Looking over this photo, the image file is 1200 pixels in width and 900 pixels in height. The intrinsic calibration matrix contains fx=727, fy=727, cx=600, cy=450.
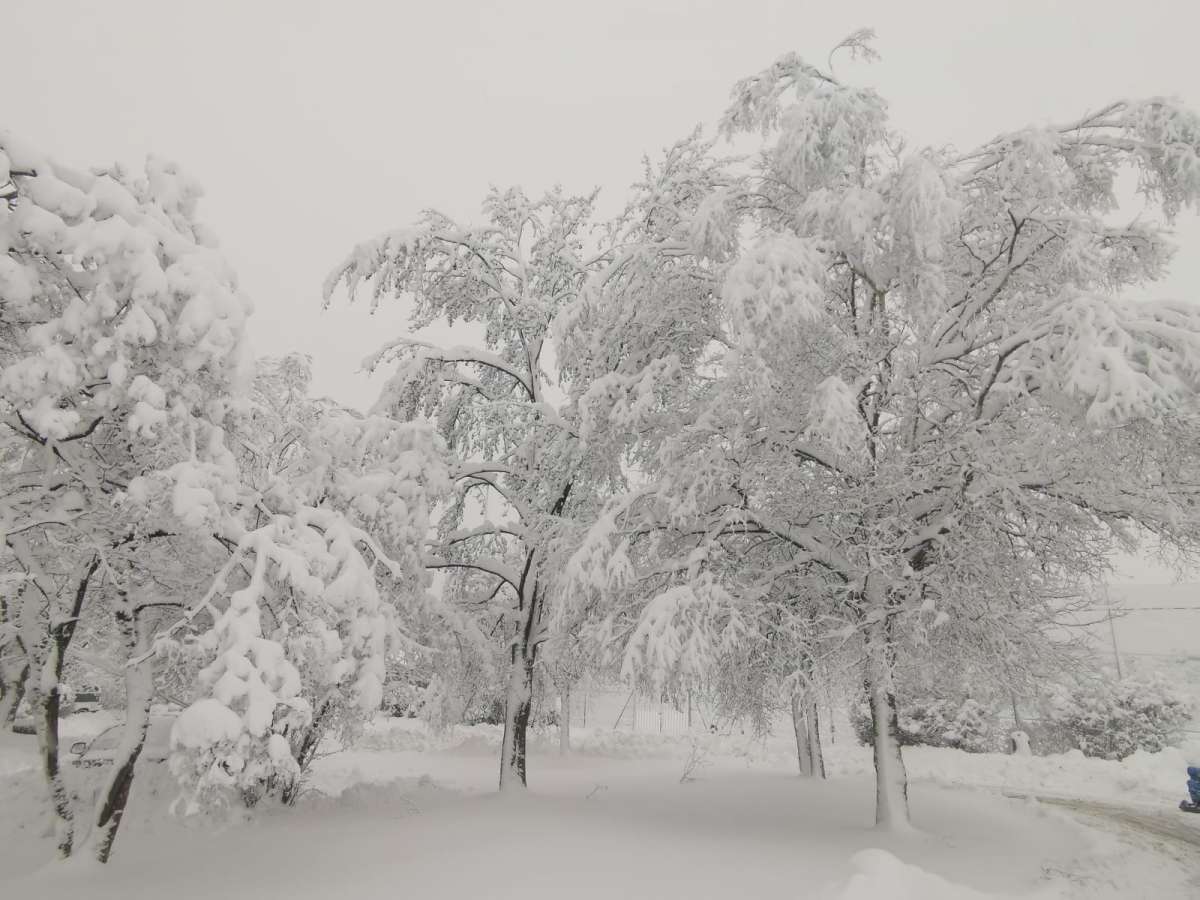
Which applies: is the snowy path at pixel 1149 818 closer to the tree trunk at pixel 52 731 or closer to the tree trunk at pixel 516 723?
the tree trunk at pixel 516 723

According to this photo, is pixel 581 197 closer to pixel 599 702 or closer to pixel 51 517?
pixel 51 517

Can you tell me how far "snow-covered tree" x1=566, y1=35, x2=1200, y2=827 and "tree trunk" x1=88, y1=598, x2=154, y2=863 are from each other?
15.7ft

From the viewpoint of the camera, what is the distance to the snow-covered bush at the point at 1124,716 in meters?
15.8

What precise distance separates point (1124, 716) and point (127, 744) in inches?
741

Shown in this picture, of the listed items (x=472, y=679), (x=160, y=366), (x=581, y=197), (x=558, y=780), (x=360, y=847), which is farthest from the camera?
(x=558, y=780)

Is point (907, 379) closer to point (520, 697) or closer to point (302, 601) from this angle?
point (302, 601)

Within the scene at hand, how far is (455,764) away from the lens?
19.0 metres

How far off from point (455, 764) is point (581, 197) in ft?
47.3

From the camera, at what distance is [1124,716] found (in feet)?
52.9

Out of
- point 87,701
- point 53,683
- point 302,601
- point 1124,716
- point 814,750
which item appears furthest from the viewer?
point 87,701

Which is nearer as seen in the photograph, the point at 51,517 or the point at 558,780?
the point at 51,517

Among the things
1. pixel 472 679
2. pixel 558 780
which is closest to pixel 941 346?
pixel 472 679

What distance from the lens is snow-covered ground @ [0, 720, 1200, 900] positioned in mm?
6195

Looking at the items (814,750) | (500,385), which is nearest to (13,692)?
(500,385)
